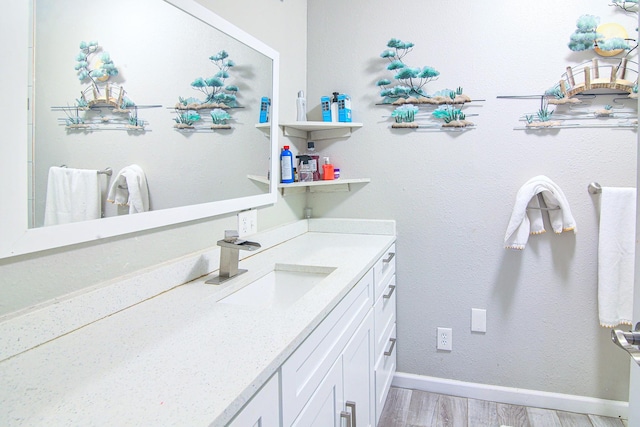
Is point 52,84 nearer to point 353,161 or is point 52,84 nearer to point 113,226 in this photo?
point 113,226

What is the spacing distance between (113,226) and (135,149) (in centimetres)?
24

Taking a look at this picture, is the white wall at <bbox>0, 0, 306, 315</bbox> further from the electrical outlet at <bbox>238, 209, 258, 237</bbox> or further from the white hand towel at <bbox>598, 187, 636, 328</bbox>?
the white hand towel at <bbox>598, 187, 636, 328</bbox>

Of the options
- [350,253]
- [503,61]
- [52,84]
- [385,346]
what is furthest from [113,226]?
[503,61]

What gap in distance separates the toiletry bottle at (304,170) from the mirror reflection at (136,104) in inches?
21.0

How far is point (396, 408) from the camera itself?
2102mm

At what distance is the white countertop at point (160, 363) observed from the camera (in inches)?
24.9

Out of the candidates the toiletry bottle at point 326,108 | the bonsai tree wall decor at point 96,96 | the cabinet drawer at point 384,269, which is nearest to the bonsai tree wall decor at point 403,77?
the toiletry bottle at point 326,108

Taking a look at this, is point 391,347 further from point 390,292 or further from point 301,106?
point 301,106

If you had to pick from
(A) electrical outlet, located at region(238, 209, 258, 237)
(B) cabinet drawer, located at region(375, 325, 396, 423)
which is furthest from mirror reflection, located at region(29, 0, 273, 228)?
(B) cabinet drawer, located at region(375, 325, 396, 423)

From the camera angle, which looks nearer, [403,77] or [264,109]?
[264,109]

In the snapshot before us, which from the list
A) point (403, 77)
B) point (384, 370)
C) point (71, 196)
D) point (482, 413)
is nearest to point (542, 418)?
point (482, 413)

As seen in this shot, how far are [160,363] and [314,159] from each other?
1.65 metres

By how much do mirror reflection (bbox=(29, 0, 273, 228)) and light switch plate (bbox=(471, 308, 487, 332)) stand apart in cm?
144

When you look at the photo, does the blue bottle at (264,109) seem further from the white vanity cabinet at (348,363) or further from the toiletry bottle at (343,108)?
the white vanity cabinet at (348,363)
